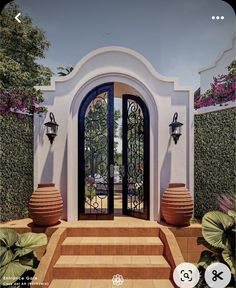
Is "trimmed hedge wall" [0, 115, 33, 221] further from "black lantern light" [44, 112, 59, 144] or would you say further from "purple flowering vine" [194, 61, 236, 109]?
"purple flowering vine" [194, 61, 236, 109]

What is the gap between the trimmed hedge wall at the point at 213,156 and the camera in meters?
4.27

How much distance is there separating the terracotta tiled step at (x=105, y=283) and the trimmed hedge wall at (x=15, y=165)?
1.89m

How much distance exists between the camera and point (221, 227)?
8.73 feet

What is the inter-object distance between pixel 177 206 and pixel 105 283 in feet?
5.56

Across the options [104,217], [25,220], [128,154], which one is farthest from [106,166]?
[25,220]

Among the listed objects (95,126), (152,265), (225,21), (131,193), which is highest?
(225,21)

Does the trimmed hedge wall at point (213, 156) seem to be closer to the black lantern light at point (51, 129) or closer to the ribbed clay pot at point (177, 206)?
the ribbed clay pot at point (177, 206)

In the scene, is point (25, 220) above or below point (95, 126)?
below

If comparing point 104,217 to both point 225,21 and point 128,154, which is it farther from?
point 225,21

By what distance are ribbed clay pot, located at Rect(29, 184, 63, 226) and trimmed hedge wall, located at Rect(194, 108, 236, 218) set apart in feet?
9.27

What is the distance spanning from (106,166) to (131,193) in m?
0.88

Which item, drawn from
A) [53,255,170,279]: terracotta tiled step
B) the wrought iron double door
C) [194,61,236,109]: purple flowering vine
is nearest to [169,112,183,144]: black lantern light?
the wrought iron double door

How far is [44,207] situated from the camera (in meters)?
3.75

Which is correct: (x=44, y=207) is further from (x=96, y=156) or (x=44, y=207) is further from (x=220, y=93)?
(x=220, y=93)
